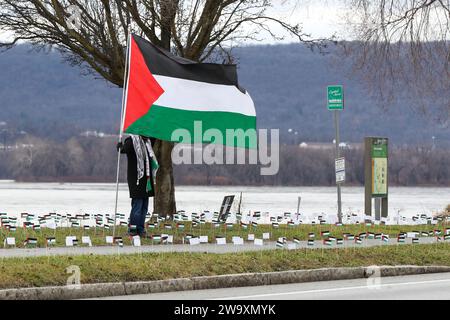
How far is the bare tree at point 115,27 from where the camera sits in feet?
83.7

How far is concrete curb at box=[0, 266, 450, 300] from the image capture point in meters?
14.0

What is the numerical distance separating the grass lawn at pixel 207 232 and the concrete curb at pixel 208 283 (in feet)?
13.2

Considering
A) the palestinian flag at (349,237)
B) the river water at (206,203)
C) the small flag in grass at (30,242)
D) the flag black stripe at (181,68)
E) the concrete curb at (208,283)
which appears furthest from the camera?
the river water at (206,203)

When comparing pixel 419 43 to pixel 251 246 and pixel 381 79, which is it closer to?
pixel 381 79

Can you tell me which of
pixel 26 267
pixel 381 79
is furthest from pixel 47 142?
pixel 26 267

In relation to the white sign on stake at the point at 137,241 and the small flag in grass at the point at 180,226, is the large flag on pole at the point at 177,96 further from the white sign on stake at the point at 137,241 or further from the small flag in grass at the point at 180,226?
the small flag in grass at the point at 180,226

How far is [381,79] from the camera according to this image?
1114 inches

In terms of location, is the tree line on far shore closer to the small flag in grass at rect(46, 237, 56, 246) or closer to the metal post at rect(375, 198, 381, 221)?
the metal post at rect(375, 198, 381, 221)

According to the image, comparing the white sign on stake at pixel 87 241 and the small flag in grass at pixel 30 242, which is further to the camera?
the white sign on stake at pixel 87 241

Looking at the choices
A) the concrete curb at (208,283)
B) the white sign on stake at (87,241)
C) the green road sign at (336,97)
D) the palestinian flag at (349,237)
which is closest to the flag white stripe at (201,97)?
the white sign on stake at (87,241)

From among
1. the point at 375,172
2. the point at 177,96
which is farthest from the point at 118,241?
the point at 375,172

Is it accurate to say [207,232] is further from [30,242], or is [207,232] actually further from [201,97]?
[30,242]

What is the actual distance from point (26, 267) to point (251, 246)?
5.99 metres

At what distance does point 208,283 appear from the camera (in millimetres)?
15602
